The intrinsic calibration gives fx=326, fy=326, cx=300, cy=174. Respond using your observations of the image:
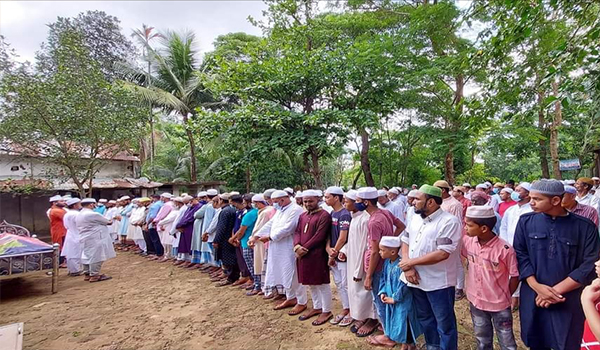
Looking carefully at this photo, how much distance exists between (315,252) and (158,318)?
8.55ft

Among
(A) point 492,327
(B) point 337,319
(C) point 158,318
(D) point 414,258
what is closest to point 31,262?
(C) point 158,318

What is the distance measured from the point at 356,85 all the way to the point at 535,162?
22292mm

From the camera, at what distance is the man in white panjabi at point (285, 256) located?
15.6 feet

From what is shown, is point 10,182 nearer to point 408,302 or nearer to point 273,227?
point 273,227

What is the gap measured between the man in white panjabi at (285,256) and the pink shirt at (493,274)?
101 inches

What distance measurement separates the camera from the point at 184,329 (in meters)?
4.40

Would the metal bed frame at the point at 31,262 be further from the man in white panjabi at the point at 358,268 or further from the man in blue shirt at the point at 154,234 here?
the man in white panjabi at the point at 358,268

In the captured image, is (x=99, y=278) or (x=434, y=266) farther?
(x=99, y=278)

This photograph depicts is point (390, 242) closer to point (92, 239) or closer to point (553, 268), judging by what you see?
point (553, 268)

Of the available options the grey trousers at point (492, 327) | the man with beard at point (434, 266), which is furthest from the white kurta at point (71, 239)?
the grey trousers at point (492, 327)

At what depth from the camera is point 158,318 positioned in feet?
15.8

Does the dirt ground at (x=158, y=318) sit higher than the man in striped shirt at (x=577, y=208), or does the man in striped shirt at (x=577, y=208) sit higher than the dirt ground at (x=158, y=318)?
the man in striped shirt at (x=577, y=208)

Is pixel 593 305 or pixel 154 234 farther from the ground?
pixel 593 305

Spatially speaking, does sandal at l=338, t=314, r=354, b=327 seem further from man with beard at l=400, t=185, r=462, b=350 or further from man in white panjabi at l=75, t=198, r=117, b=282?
man in white panjabi at l=75, t=198, r=117, b=282
